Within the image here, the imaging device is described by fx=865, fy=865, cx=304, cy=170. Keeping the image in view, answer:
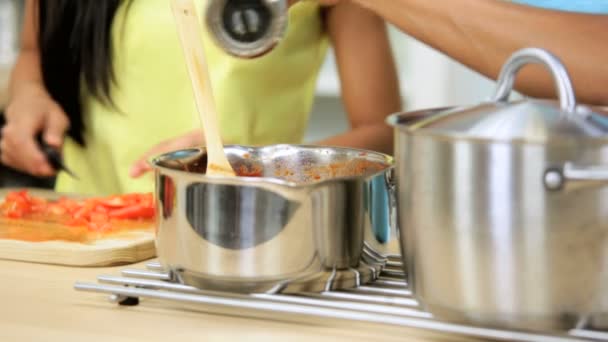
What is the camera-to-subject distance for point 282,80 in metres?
1.55

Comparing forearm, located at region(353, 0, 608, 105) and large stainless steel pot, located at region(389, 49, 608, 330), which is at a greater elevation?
forearm, located at region(353, 0, 608, 105)

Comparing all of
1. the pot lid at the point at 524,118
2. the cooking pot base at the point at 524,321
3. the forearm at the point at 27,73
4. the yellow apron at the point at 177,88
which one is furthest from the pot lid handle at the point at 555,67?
the forearm at the point at 27,73

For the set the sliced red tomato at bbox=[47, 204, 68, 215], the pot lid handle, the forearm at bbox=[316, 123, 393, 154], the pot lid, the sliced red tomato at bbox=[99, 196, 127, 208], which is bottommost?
the sliced red tomato at bbox=[47, 204, 68, 215]

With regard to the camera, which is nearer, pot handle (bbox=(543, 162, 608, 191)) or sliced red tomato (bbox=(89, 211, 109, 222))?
pot handle (bbox=(543, 162, 608, 191))

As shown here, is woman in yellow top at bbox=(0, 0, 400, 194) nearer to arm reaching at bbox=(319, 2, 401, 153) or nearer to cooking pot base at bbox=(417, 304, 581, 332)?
arm reaching at bbox=(319, 2, 401, 153)

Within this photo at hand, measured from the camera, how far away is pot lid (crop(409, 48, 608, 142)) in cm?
56

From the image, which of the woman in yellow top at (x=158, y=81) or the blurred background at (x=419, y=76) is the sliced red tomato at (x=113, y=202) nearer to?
the woman in yellow top at (x=158, y=81)

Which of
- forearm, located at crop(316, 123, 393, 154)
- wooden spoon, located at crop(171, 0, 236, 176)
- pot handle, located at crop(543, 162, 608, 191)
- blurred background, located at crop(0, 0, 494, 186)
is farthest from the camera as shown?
blurred background, located at crop(0, 0, 494, 186)

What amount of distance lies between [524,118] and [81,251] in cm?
50

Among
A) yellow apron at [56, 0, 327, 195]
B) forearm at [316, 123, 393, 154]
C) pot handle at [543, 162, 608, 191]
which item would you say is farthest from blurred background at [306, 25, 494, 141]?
pot handle at [543, 162, 608, 191]

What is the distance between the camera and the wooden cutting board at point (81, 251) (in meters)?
0.89

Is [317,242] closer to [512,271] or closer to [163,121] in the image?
[512,271]

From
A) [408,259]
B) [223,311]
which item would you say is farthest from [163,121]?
[408,259]

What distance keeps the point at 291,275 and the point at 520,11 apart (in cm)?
45
